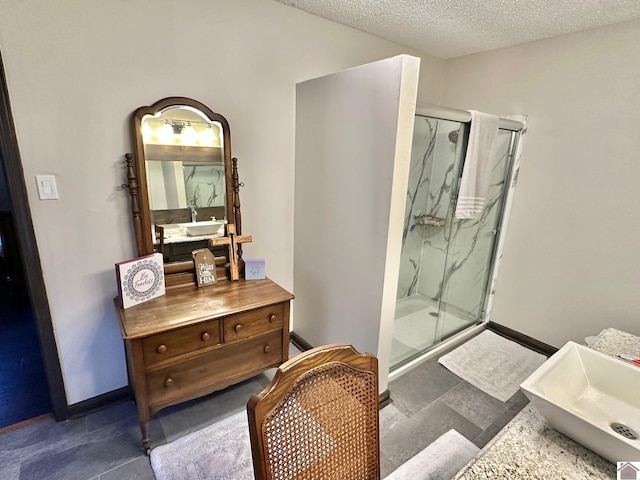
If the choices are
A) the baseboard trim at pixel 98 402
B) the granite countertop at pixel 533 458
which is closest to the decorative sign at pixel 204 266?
the baseboard trim at pixel 98 402

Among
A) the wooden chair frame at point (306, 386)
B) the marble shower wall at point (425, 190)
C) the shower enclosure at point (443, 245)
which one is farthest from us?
the shower enclosure at point (443, 245)

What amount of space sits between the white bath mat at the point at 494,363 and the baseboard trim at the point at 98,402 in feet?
6.98

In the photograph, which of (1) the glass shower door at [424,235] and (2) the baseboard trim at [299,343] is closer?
(1) the glass shower door at [424,235]

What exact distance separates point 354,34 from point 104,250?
2.16 m

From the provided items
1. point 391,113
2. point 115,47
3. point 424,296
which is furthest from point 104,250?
point 424,296

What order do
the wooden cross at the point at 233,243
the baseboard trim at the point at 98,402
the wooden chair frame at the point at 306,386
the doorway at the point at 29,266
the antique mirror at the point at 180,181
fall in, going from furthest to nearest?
the wooden cross at the point at 233,243
the baseboard trim at the point at 98,402
the antique mirror at the point at 180,181
the doorway at the point at 29,266
the wooden chair frame at the point at 306,386

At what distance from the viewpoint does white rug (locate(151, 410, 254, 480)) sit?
1.50m

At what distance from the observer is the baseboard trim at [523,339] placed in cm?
253

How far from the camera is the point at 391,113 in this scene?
5.11ft

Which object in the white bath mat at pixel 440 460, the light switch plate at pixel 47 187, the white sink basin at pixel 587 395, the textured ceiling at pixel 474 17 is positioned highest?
the textured ceiling at pixel 474 17

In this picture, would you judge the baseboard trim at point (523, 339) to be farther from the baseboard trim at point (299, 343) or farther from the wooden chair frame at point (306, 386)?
the wooden chair frame at point (306, 386)

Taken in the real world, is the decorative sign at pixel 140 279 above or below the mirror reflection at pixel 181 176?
below

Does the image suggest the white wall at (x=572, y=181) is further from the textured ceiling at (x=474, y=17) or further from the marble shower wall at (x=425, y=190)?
the marble shower wall at (x=425, y=190)

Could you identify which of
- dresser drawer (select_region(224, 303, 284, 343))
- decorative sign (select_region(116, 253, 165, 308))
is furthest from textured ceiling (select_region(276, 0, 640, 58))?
dresser drawer (select_region(224, 303, 284, 343))
